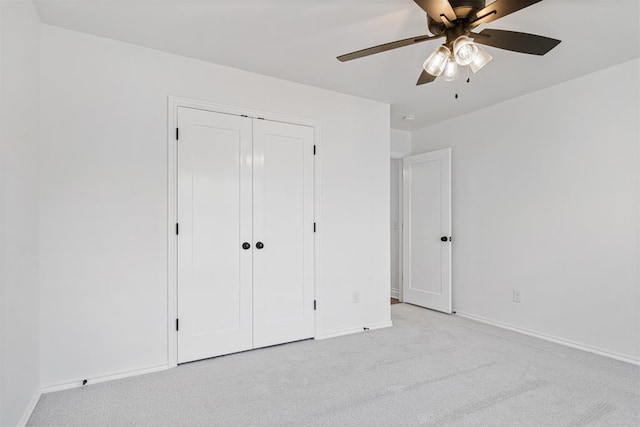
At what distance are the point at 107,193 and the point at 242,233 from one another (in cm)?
103

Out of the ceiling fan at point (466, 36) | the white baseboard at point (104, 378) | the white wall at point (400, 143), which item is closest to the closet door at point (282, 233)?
the white baseboard at point (104, 378)

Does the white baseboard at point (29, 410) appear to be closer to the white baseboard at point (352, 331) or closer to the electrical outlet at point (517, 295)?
the white baseboard at point (352, 331)

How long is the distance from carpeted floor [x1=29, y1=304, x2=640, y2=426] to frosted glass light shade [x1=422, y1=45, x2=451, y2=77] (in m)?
1.95

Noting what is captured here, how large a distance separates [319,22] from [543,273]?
3.04 m

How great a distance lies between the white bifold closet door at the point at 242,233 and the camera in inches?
108

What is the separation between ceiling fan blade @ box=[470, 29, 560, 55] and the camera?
5.62 ft

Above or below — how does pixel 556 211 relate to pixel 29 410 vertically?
above

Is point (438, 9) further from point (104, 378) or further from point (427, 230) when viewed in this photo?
point (427, 230)

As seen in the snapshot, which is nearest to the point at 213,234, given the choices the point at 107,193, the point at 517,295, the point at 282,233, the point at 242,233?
the point at 242,233

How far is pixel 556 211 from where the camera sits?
325 centimetres

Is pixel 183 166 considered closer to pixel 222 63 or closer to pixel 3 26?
pixel 222 63

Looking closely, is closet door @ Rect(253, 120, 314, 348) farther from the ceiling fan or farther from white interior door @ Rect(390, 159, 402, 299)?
white interior door @ Rect(390, 159, 402, 299)

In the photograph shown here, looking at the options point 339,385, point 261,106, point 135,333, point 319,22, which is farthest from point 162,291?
point 319,22

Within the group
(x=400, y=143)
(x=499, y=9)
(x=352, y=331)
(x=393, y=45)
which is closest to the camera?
(x=499, y=9)
